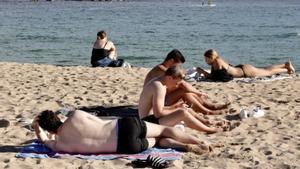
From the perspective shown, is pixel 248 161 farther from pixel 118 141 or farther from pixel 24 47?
pixel 24 47

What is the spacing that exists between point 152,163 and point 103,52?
909cm

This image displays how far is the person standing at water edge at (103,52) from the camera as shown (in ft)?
46.8

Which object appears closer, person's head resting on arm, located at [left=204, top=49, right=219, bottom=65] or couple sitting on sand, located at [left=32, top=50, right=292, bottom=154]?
couple sitting on sand, located at [left=32, top=50, right=292, bottom=154]

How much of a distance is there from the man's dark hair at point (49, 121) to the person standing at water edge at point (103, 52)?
8342mm

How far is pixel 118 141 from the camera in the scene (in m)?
5.97

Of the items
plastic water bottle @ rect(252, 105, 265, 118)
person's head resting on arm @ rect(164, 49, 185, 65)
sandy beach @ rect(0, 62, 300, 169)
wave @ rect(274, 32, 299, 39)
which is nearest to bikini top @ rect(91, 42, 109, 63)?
sandy beach @ rect(0, 62, 300, 169)

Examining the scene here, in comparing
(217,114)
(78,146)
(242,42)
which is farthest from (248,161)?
(242,42)

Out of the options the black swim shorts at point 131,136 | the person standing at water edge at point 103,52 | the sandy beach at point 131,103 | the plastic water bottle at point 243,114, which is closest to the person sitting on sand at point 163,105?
the sandy beach at point 131,103

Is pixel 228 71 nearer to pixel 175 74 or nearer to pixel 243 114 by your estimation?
pixel 243 114

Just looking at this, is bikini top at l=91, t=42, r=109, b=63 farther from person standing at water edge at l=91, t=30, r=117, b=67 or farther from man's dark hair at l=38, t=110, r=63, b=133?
man's dark hair at l=38, t=110, r=63, b=133

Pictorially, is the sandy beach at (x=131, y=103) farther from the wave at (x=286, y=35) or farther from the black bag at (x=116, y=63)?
the wave at (x=286, y=35)

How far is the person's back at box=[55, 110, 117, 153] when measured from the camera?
5.83 metres

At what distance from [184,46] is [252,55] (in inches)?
142

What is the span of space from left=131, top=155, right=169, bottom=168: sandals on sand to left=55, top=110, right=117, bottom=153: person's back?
34 centimetres
